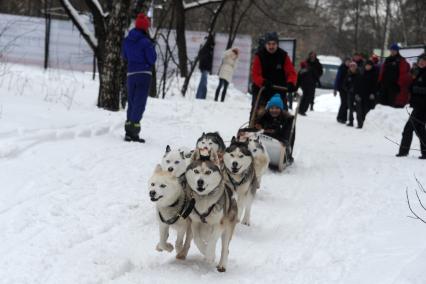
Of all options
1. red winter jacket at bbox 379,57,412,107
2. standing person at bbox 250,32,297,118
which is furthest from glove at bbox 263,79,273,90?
red winter jacket at bbox 379,57,412,107

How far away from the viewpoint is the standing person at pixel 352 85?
13.6 meters

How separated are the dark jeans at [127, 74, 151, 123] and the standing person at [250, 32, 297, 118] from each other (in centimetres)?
154

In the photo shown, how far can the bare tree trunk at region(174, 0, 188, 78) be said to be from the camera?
654 inches

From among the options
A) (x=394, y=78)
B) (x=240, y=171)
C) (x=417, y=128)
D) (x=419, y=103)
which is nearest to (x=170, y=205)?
(x=240, y=171)

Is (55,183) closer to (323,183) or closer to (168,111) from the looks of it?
(323,183)

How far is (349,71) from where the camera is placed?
14320mm

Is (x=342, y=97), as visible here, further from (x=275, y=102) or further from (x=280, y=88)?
(x=275, y=102)

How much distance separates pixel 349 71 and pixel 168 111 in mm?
4901

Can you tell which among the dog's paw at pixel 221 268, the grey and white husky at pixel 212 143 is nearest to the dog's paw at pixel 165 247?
the dog's paw at pixel 221 268

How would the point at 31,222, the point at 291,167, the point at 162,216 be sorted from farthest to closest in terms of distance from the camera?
1. the point at 291,167
2. the point at 31,222
3. the point at 162,216

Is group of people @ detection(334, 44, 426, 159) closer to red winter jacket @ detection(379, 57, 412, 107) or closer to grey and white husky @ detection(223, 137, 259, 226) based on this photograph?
red winter jacket @ detection(379, 57, 412, 107)

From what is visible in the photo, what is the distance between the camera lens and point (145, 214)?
5.25 m

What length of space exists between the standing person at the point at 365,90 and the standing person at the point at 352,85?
83 mm

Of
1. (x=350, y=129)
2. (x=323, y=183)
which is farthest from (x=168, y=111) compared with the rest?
(x=323, y=183)
